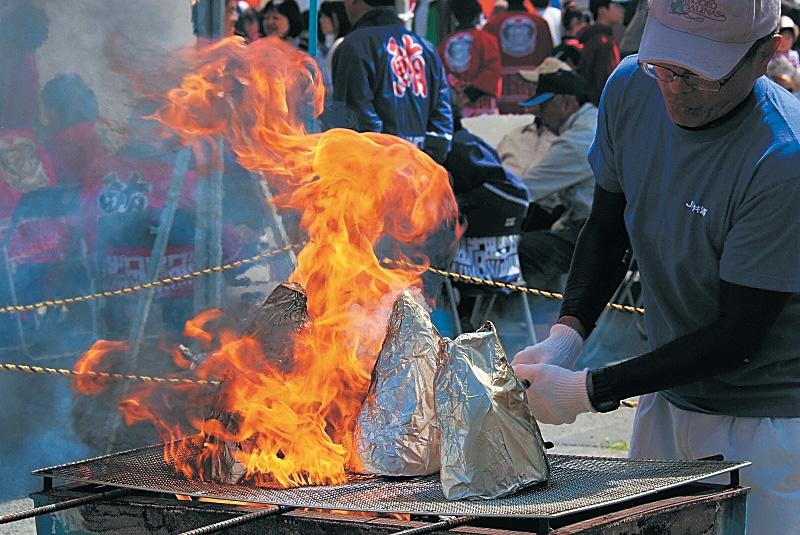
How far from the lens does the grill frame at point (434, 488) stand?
2.37m

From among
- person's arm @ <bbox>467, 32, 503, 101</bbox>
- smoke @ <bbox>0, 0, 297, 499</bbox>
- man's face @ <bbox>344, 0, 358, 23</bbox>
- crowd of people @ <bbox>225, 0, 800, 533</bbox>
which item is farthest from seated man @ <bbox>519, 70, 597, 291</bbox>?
crowd of people @ <bbox>225, 0, 800, 533</bbox>

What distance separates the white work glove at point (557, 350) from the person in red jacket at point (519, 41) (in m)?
8.93

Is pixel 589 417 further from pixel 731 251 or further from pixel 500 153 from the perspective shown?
pixel 731 251

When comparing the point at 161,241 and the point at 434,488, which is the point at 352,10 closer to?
the point at 161,241

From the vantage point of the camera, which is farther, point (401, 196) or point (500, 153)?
point (500, 153)

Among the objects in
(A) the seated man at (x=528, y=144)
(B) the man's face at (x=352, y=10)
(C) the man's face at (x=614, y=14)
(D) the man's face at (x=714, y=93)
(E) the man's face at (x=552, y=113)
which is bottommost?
(A) the seated man at (x=528, y=144)

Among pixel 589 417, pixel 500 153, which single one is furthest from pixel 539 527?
pixel 500 153

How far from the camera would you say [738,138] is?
266 centimetres

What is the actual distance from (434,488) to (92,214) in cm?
365

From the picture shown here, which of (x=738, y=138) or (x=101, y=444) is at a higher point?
(x=738, y=138)

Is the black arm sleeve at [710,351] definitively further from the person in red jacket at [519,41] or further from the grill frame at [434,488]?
the person in red jacket at [519,41]

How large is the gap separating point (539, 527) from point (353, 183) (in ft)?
4.28

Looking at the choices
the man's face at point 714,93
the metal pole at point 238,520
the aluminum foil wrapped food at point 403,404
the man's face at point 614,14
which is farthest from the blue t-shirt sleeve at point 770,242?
the man's face at point 614,14

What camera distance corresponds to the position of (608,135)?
10.0ft
